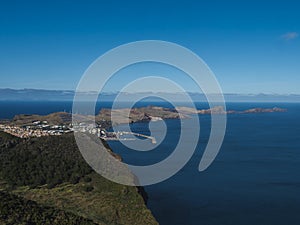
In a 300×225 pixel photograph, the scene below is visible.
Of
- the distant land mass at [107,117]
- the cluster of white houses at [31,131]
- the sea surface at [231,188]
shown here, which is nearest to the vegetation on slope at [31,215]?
the sea surface at [231,188]

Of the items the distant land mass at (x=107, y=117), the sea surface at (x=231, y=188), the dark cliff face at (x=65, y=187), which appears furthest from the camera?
the distant land mass at (x=107, y=117)

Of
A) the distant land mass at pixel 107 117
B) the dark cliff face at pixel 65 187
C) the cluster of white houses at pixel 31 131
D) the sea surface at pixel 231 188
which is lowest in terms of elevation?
the sea surface at pixel 231 188

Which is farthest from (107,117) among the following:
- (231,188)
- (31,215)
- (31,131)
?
(31,215)

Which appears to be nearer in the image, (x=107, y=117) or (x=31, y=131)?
(x=31, y=131)

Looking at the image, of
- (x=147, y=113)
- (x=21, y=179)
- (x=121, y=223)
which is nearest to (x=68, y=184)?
(x=21, y=179)

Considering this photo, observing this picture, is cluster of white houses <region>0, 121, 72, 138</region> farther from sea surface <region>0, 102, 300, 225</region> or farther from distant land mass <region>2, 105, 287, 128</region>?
sea surface <region>0, 102, 300, 225</region>

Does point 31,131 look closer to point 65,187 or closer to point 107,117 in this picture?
point 65,187

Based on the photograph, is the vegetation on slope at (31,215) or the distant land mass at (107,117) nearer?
the vegetation on slope at (31,215)

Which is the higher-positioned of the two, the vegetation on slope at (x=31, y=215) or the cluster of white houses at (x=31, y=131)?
the cluster of white houses at (x=31, y=131)

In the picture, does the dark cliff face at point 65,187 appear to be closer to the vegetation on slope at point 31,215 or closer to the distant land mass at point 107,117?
the vegetation on slope at point 31,215

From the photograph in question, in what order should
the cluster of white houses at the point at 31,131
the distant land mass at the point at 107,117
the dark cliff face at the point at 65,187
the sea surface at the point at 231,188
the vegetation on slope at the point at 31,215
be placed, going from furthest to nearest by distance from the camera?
the distant land mass at the point at 107,117
the cluster of white houses at the point at 31,131
the sea surface at the point at 231,188
the dark cliff face at the point at 65,187
the vegetation on slope at the point at 31,215
